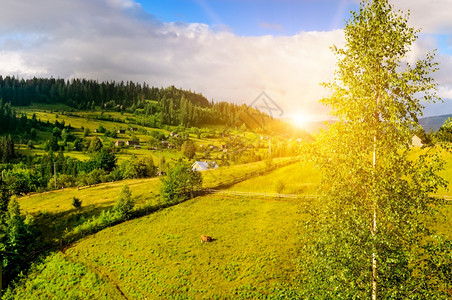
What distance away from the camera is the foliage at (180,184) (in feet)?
233

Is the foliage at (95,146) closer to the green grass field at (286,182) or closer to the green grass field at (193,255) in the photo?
the green grass field at (286,182)

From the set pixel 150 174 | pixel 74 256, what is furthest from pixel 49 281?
pixel 150 174

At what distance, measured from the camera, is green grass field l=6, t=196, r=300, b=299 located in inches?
1391

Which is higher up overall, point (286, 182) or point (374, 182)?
point (374, 182)

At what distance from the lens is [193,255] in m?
43.8

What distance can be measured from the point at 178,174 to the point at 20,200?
172ft

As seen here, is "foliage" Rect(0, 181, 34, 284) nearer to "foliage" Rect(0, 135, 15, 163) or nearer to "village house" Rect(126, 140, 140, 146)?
"foliage" Rect(0, 135, 15, 163)

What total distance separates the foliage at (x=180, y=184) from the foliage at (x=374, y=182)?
5956 cm

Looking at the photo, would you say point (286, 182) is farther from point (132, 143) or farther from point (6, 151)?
point (6, 151)

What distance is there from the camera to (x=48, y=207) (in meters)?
76.4

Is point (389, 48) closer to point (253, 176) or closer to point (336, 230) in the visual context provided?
point (336, 230)

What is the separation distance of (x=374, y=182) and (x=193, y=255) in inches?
1430

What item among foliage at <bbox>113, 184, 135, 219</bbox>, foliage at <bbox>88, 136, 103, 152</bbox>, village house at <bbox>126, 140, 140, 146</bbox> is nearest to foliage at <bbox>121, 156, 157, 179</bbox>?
foliage at <bbox>113, 184, 135, 219</bbox>

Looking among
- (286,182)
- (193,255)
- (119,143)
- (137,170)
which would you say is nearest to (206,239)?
(193,255)
